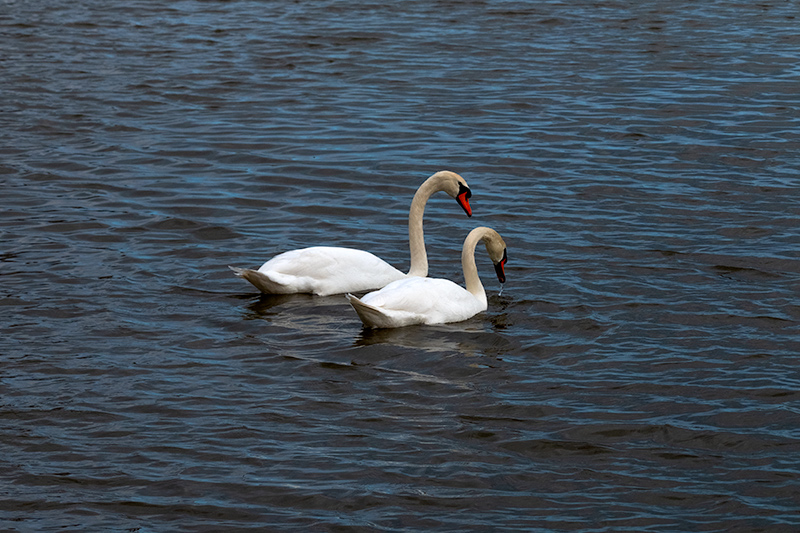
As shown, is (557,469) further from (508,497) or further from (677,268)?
(677,268)

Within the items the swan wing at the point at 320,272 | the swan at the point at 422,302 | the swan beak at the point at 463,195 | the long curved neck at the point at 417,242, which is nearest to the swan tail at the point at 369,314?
the swan at the point at 422,302

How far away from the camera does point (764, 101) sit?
54.6 feet

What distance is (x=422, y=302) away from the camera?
9.56m

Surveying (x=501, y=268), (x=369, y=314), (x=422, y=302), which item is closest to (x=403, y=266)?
(x=501, y=268)

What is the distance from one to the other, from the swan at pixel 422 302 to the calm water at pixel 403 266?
0.19 metres

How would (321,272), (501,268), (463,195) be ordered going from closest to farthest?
(321,272) → (501,268) → (463,195)

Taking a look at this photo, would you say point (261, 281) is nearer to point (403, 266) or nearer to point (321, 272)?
point (321, 272)

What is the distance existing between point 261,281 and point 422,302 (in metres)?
1.45

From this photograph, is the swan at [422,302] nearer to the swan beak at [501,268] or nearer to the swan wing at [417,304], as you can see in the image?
the swan wing at [417,304]

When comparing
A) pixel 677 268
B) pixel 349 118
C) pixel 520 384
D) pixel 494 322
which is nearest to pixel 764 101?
pixel 349 118

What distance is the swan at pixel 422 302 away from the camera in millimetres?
9384

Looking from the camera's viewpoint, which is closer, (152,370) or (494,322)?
(152,370)

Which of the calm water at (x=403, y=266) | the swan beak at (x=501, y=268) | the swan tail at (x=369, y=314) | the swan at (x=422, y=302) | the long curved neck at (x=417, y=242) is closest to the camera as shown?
the calm water at (x=403, y=266)

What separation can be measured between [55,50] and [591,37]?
29.9ft
